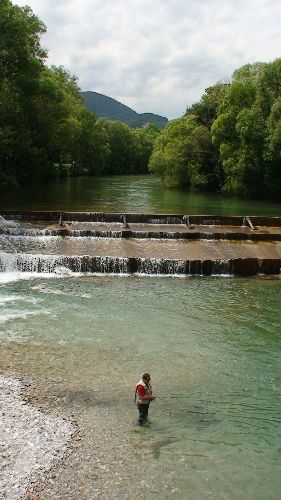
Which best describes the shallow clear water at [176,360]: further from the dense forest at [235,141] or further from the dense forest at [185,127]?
the dense forest at [235,141]

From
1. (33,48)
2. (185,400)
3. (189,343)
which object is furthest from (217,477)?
(33,48)

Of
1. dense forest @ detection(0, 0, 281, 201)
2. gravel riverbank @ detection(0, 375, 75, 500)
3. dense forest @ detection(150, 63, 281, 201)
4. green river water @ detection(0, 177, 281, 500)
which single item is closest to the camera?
gravel riverbank @ detection(0, 375, 75, 500)

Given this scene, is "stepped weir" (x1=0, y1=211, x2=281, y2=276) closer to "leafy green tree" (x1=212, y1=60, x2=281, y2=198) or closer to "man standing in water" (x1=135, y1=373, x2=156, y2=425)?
"man standing in water" (x1=135, y1=373, x2=156, y2=425)

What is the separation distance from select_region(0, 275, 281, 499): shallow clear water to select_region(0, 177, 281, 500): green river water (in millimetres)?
28

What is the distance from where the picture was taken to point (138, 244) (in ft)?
76.9

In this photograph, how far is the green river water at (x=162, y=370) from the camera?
323 inches

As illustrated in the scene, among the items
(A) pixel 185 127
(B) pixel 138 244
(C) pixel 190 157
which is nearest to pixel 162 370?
(B) pixel 138 244

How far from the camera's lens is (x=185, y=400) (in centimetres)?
1052

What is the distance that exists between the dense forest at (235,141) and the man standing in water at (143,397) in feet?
99.0

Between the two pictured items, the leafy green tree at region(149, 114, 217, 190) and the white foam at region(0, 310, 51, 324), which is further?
the leafy green tree at region(149, 114, 217, 190)

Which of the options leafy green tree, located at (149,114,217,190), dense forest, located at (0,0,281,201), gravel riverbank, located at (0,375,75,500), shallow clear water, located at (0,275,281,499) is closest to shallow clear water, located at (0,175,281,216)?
dense forest, located at (0,0,281,201)

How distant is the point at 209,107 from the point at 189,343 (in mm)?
45358

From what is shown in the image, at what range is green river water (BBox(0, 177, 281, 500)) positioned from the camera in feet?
26.9

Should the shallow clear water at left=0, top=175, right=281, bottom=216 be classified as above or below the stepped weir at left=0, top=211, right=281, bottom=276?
above
